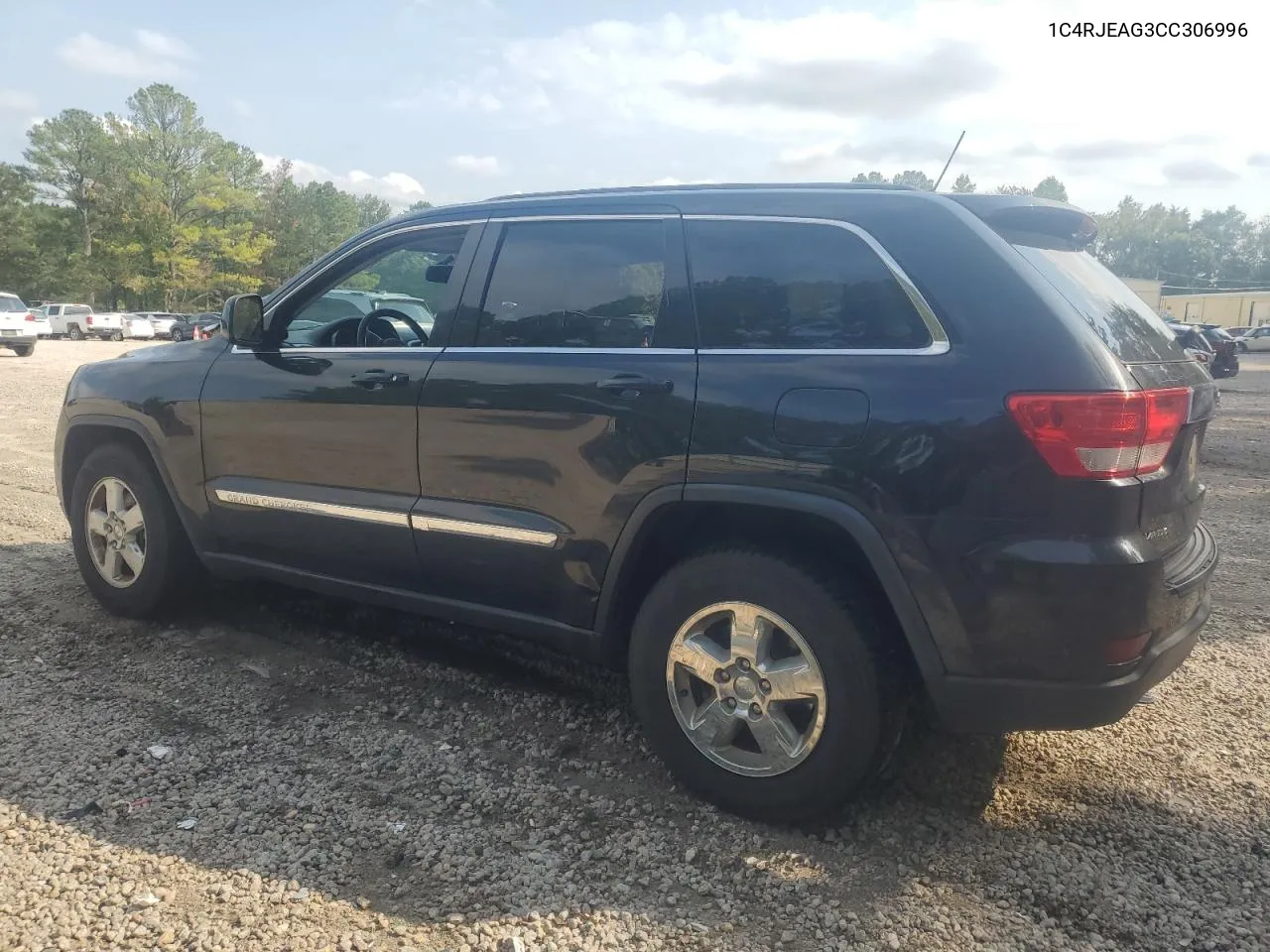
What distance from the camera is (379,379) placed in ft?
11.5

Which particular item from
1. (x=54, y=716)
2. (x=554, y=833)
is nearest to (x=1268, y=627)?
(x=554, y=833)

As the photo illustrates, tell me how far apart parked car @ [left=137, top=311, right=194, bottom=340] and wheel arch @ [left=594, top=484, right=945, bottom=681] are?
152 ft

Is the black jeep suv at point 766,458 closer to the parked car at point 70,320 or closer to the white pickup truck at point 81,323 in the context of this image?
the white pickup truck at point 81,323

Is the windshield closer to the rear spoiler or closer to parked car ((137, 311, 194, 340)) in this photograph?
the rear spoiler

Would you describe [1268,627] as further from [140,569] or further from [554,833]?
[140,569]

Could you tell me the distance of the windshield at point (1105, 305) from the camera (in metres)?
2.59

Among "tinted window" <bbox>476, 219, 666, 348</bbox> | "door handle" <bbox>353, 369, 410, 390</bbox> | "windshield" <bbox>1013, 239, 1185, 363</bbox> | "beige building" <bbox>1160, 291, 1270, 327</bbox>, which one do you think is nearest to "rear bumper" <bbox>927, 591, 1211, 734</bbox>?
"windshield" <bbox>1013, 239, 1185, 363</bbox>

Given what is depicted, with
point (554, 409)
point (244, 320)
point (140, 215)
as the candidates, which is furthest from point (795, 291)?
point (140, 215)

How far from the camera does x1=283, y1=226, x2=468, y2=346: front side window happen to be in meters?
3.65

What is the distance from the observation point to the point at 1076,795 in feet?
9.96

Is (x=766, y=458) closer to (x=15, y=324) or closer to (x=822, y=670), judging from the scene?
(x=822, y=670)

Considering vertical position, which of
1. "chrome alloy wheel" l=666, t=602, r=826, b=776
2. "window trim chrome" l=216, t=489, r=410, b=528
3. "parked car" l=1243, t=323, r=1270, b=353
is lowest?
"parked car" l=1243, t=323, r=1270, b=353

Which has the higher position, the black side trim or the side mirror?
the side mirror

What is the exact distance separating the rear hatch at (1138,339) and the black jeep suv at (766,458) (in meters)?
0.01
